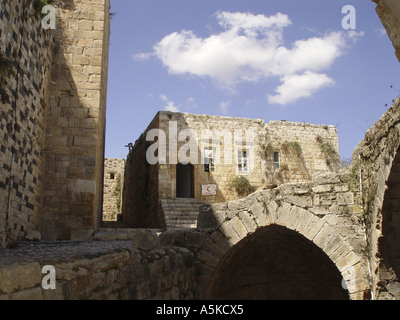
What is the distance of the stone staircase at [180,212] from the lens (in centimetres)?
1285

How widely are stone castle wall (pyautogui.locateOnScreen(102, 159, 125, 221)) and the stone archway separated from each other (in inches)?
622

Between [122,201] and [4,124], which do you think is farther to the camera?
[122,201]

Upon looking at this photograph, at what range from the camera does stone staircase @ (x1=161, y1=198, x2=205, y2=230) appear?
42.2 ft

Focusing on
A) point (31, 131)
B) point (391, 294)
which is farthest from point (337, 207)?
point (31, 131)

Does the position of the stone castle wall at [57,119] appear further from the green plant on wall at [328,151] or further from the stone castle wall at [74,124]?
the green plant on wall at [328,151]

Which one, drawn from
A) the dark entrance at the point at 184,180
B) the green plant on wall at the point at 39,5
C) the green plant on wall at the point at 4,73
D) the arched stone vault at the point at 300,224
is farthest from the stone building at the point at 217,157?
the green plant on wall at the point at 4,73

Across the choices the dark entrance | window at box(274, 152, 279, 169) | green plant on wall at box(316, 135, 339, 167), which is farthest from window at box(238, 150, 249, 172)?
green plant on wall at box(316, 135, 339, 167)

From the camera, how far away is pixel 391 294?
5.81 metres

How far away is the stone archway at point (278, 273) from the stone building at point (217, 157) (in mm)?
4908

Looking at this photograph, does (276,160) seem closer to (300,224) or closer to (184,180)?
(184,180)

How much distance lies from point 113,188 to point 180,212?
1169 cm

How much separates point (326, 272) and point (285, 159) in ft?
29.7

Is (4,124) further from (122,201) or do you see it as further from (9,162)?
(122,201)
